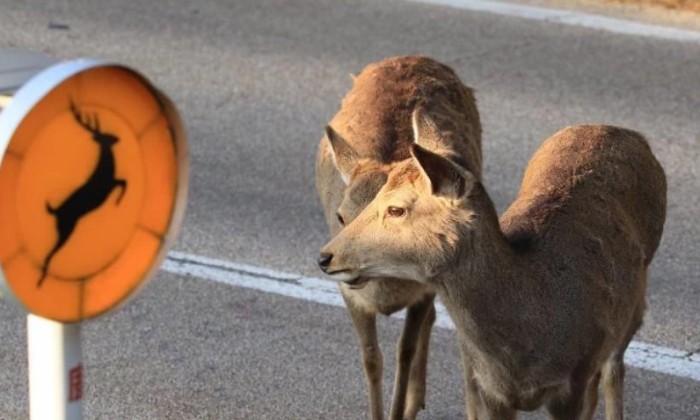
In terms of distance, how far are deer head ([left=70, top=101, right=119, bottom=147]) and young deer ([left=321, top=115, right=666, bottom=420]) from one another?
1.95 metres

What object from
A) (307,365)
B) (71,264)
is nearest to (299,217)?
(307,365)

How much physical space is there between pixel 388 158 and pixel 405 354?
822 millimetres

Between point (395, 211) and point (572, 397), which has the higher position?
point (395, 211)

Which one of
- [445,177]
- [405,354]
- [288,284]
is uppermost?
[445,177]

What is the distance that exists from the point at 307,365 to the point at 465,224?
1.99 m

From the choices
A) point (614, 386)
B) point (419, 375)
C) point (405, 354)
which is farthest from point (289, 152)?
point (614, 386)

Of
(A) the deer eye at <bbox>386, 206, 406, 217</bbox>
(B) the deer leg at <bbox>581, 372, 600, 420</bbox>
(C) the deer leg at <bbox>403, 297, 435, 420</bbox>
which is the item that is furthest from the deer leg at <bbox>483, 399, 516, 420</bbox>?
(C) the deer leg at <bbox>403, 297, 435, 420</bbox>

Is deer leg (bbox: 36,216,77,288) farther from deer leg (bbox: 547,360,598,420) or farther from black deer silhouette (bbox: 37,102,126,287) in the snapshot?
deer leg (bbox: 547,360,598,420)

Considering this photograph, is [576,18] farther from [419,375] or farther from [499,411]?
[499,411]

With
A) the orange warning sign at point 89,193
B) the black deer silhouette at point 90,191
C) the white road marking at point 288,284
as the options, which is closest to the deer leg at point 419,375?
the white road marking at point 288,284

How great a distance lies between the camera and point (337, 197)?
6129mm

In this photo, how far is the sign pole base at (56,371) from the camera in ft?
9.07

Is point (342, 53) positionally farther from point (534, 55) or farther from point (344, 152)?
point (344, 152)

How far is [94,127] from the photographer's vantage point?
2.71m
